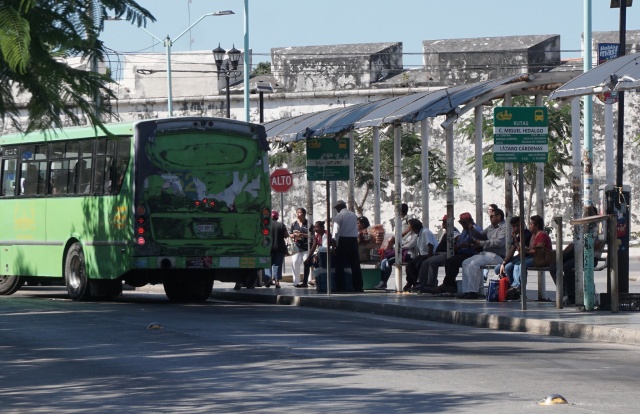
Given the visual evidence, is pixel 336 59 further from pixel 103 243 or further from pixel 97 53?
pixel 97 53

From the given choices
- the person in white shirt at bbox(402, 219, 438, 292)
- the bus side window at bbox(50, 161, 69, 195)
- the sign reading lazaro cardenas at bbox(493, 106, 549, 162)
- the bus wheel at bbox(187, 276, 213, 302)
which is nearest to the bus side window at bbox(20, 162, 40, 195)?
the bus side window at bbox(50, 161, 69, 195)

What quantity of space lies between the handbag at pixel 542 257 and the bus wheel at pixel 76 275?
8.54m

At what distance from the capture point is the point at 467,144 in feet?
153

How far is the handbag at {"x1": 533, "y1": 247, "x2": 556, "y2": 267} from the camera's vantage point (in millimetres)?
20250

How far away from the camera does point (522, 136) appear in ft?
61.9

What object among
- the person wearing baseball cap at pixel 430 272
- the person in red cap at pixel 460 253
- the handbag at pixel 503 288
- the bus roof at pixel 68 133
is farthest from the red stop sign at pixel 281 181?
the bus roof at pixel 68 133

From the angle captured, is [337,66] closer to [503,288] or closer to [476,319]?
[503,288]

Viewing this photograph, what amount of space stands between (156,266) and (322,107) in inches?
972

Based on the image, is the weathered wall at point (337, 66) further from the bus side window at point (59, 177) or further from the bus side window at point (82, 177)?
the bus side window at point (82, 177)

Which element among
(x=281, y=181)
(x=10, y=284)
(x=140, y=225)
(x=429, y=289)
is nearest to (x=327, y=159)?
(x=429, y=289)

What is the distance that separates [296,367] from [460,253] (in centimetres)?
1034

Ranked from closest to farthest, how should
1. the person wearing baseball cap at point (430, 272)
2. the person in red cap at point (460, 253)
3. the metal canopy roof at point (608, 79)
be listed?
the metal canopy roof at point (608, 79) → the person in red cap at point (460, 253) → the person wearing baseball cap at point (430, 272)

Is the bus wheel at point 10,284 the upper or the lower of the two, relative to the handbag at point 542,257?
lower

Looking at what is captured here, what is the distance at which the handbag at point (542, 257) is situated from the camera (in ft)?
66.4
